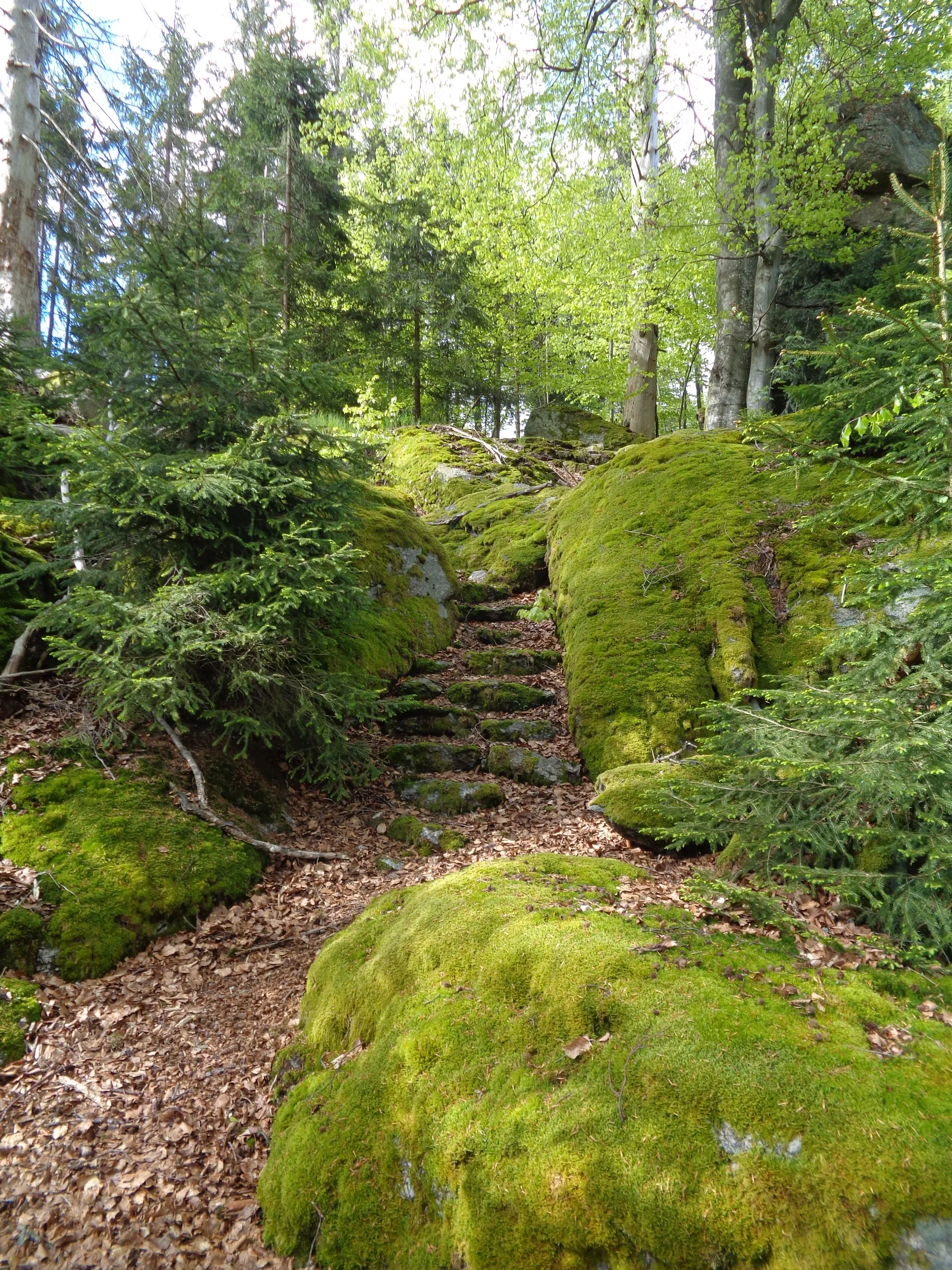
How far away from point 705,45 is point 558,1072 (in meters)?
15.3

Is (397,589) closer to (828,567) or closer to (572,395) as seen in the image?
(828,567)

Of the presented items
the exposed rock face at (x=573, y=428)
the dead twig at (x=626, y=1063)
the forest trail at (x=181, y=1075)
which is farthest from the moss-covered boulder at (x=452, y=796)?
the exposed rock face at (x=573, y=428)

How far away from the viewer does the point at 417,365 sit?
56.0 ft

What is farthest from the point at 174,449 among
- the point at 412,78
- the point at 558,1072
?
the point at 412,78

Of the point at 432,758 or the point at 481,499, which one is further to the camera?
the point at 481,499

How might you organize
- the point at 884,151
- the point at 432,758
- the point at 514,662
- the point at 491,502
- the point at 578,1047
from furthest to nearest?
the point at 491,502 → the point at 884,151 → the point at 514,662 → the point at 432,758 → the point at 578,1047

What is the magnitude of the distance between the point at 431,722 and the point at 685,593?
328cm

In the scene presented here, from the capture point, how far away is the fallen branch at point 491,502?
13.4 meters

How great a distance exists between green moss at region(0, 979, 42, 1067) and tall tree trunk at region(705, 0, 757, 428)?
10.7 metres

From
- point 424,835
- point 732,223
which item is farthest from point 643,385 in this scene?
point 424,835

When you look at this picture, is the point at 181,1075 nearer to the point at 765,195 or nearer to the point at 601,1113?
the point at 601,1113

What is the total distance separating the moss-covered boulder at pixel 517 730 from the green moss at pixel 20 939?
14.5 ft

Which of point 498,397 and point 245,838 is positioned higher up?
point 498,397

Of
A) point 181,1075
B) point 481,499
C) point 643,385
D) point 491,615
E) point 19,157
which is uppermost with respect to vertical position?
point 643,385
